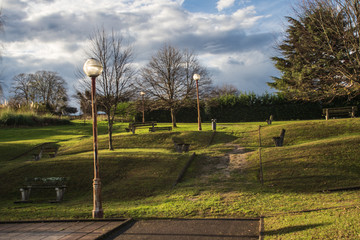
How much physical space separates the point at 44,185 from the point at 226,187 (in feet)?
26.2

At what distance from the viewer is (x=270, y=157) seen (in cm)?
1480

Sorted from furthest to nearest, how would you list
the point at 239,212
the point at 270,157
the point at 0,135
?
the point at 0,135, the point at 270,157, the point at 239,212

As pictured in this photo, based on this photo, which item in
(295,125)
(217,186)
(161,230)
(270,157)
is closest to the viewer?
(161,230)

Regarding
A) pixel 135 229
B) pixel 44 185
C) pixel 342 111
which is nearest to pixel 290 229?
pixel 135 229

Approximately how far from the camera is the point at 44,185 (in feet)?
40.1

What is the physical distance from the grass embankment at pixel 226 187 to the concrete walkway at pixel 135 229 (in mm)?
595

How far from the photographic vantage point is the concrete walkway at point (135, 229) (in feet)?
20.3

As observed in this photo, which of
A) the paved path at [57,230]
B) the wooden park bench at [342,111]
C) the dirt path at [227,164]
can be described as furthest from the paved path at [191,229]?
the wooden park bench at [342,111]

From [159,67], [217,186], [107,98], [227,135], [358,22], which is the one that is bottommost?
[217,186]

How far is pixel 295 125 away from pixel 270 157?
9433 millimetres

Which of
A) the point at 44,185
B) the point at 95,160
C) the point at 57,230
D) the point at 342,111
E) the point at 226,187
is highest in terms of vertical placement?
the point at 342,111

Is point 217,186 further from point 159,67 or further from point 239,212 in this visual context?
point 159,67

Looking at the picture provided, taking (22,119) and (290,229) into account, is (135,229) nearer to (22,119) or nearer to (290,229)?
(290,229)

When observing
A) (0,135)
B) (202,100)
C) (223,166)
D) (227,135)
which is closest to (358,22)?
(223,166)
